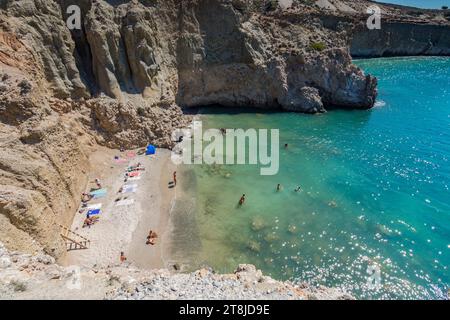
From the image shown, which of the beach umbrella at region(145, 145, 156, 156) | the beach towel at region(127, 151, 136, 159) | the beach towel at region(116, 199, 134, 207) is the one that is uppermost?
the beach umbrella at region(145, 145, 156, 156)

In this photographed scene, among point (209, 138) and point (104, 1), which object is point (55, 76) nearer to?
point (104, 1)

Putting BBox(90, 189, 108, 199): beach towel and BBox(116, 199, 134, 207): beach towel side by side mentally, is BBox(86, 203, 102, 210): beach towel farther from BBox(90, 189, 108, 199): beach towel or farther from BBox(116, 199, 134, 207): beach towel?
BBox(116, 199, 134, 207): beach towel

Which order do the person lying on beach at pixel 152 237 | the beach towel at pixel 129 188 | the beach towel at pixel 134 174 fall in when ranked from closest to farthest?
the person lying on beach at pixel 152 237
the beach towel at pixel 129 188
the beach towel at pixel 134 174

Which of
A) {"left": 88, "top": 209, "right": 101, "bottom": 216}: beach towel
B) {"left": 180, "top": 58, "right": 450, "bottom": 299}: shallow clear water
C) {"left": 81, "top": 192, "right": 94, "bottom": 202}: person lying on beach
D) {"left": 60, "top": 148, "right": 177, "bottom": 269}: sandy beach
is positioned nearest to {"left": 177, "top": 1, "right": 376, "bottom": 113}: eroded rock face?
{"left": 180, "top": 58, "right": 450, "bottom": 299}: shallow clear water

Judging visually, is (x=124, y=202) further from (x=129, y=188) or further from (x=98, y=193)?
(x=98, y=193)

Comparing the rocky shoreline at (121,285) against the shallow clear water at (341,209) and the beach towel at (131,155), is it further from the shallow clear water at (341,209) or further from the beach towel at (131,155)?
the beach towel at (131,155)

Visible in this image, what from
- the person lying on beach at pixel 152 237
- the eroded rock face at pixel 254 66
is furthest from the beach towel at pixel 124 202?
the eroded rock face at pixel 254 66

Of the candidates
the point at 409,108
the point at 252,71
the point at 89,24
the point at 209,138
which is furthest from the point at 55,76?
the point at 409,108
